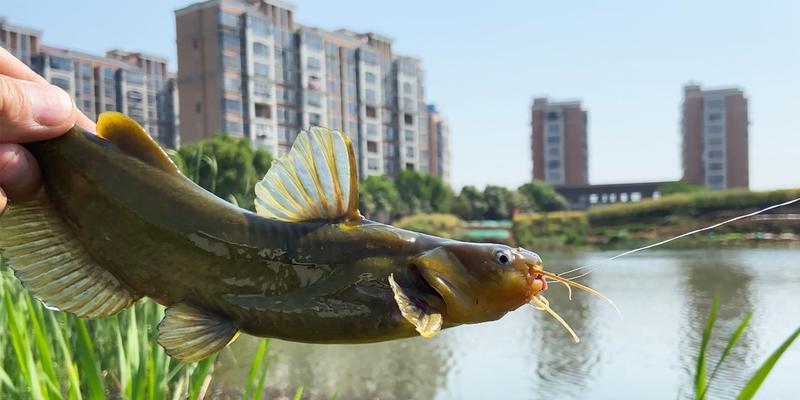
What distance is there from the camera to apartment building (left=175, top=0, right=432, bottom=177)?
35.9 metres

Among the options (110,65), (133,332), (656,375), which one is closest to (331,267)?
(133,332)

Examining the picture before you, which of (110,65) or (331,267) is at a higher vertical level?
(110,65)

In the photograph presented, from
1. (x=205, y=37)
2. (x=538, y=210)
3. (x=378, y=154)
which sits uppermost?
(x=205, y=37)

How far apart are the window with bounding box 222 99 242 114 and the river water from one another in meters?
28.0

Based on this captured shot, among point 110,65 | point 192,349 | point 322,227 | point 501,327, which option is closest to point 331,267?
point 322,227

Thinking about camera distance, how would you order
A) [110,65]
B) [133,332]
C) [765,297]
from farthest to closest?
[110,65]
[765,297]
[133,332]

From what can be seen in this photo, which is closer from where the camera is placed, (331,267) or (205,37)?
(331,267)

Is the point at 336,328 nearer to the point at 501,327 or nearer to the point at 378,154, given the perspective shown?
the point at 501,327

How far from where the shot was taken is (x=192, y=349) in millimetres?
587

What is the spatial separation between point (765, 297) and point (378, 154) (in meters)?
35.5

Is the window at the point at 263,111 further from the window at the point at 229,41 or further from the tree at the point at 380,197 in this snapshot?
the tree at the point at 380,197

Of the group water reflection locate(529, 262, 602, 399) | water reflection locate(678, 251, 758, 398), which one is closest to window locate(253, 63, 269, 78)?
water reflection locate(678, 251, 758, 398)

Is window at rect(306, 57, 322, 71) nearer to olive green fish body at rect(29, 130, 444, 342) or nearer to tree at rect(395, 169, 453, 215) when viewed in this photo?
tree at rect(395, 169, 453, 215)

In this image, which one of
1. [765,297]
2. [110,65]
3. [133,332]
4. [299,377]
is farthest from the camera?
[110,65]
